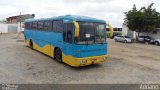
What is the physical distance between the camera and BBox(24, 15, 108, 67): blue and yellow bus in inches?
358

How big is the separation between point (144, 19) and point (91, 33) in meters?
24.8

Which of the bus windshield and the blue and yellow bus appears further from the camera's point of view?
the bus windshield

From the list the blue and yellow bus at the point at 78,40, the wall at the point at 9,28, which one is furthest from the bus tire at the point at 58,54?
the wall at the point at 9,28

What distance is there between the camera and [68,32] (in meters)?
9.55

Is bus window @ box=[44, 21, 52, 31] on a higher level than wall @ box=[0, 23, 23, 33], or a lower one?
lower

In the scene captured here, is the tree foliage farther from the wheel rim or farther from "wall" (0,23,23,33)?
"wall" (0,23,23,33)

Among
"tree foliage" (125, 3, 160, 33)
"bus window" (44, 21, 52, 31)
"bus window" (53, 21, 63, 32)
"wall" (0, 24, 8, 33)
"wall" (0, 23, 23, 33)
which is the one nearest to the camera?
"bus window" (53, 21, 63, 32)

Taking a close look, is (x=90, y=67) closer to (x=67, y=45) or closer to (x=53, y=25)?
(x=67, y=45)

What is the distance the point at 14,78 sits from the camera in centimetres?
768

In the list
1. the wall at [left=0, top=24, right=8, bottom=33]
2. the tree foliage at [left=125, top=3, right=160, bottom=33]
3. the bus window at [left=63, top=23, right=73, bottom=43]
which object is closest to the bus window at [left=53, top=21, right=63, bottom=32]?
the bus window at [left=63, top=23, right=73, bottom=43]

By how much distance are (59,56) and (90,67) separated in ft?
6.63

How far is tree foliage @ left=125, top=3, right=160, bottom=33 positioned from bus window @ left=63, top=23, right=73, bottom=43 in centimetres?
2496

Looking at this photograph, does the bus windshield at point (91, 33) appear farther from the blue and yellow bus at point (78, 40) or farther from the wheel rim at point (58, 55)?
the wheel rim at point (58, 55)

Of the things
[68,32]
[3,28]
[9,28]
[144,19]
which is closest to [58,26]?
[68,32]
